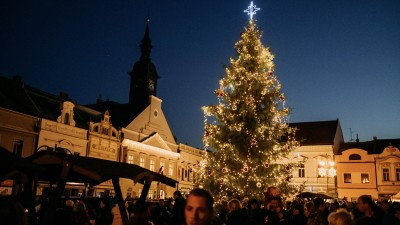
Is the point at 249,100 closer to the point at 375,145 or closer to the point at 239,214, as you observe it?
the point at 239,214

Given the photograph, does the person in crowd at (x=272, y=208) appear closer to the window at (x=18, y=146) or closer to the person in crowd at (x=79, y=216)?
the person in crowd at (x=79, y=216)

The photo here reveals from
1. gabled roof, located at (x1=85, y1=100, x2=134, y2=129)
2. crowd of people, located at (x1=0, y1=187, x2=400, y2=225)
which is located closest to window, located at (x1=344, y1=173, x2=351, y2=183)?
gabled roof, located at (x1=85, y1=100, x2=134, y2=129)

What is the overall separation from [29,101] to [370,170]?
40.5 m

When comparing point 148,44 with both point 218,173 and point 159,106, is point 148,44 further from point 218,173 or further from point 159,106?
point 218,173

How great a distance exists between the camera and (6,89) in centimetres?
3084

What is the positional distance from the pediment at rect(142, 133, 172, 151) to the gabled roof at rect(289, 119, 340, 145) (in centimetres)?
1838

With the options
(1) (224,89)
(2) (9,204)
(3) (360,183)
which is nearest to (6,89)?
(1) (224,89)

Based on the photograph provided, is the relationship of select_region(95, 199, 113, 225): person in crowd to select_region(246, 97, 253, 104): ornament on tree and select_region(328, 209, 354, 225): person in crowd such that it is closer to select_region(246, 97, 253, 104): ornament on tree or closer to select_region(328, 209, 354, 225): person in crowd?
select_region(328, 209, 354, 225): person in crowd

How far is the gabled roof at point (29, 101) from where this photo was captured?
29.7 metres

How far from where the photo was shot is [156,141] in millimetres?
47062

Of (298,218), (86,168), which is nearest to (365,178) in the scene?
(298,218)

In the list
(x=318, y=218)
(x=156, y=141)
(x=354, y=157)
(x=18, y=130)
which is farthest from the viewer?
(x=354, y=157)

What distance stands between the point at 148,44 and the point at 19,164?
46.9m

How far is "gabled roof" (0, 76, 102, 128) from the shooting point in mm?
29703
